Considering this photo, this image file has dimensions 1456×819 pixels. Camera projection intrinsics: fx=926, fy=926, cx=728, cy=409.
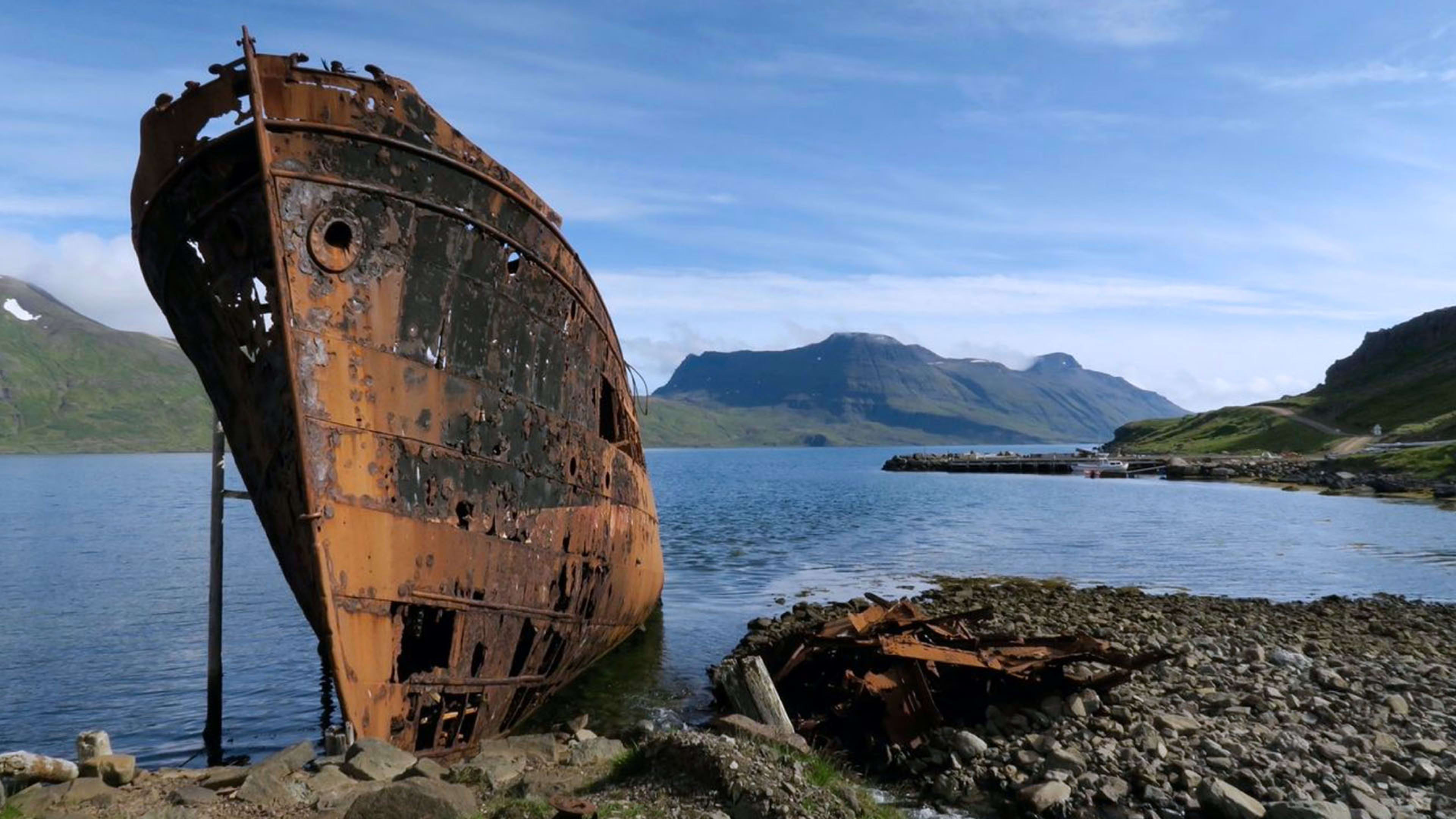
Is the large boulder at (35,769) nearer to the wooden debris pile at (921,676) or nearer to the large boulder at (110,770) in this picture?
the large boulder at (110,770)

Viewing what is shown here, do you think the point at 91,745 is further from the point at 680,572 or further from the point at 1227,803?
the point at 680,572

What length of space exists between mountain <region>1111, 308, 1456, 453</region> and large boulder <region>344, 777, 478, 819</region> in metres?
98.4

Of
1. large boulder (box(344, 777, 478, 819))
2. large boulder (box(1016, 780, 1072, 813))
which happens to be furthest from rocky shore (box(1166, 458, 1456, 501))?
large boulder (box(344, 777, 478, 819))

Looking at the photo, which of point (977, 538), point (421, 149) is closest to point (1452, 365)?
point (977, 538)

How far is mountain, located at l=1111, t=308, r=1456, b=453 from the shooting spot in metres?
103

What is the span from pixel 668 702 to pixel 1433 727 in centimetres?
1064

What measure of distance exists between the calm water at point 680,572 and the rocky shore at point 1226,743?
6.07 m

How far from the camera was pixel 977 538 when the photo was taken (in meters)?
43.9

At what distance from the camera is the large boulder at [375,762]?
29.0 ft

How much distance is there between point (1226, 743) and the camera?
34.5 ft

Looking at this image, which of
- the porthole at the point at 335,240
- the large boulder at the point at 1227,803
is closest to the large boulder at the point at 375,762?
the porthole at the point at 335,240

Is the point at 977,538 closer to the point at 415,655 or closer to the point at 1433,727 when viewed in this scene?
the point at 1433,727

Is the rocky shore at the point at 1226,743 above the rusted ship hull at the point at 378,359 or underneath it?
underneath

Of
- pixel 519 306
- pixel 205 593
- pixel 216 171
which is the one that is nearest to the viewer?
pixel 216 171
